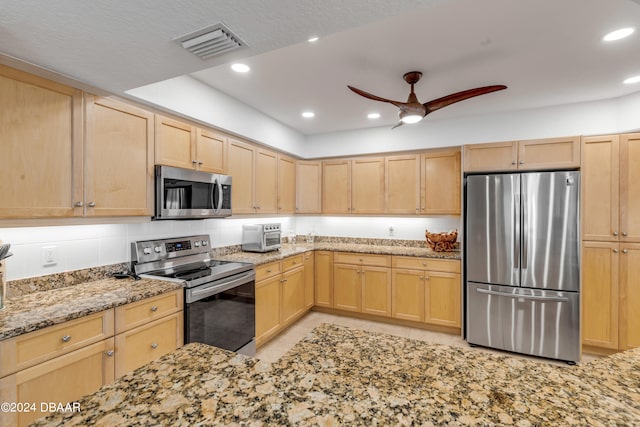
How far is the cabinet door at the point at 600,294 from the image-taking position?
2967 mm

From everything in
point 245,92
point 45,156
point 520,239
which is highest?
point 245,92

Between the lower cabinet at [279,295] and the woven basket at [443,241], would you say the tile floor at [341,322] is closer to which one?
the lower cabinet at [279,295]

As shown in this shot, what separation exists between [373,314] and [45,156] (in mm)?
3530

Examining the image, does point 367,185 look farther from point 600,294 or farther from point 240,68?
point 600,294

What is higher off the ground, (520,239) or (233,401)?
(520,239)

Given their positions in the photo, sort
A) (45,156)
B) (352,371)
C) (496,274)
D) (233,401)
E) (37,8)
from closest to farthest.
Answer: (233,401) → (352,371) → (37,8) → (45,156) → (496,274)

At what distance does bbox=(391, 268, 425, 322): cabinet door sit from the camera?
142 inches

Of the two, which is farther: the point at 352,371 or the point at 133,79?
the point at 133,79

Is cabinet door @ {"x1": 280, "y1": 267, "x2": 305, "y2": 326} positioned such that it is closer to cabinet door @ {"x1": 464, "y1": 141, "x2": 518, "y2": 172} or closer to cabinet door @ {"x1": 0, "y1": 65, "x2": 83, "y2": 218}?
cabinet door @ {"x1": 0, "y1": 65, "x2": 83, "y2": 218}

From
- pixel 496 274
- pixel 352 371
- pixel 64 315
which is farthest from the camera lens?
pixel 496 274

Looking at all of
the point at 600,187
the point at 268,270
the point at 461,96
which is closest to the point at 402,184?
the point at 461,96

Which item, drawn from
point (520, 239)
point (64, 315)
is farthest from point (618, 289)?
point (64, 315)

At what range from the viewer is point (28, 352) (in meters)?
1.40

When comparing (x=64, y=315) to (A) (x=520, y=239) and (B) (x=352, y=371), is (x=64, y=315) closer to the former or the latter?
(B) (x=352, y=371)
